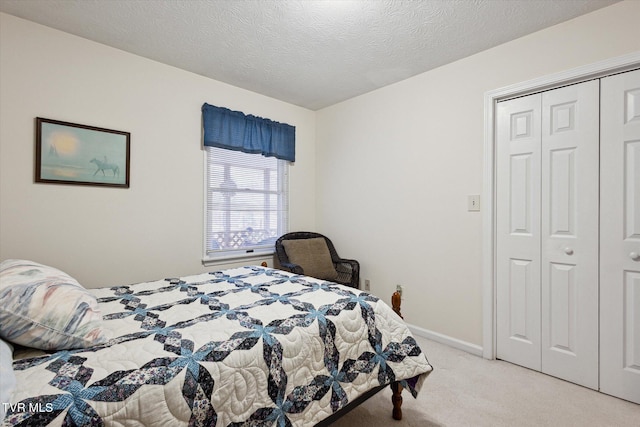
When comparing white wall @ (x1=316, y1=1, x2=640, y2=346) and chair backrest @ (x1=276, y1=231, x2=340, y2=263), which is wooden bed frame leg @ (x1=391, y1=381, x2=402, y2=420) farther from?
chair backrest @ (x1=276, y1=231, x2=340, y2=263)

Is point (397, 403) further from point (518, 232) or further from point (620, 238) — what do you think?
point (620, 238)

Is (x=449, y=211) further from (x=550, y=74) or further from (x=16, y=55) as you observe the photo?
(x=16, y=55)

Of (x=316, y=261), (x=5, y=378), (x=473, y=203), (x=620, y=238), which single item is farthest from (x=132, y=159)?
(x=620, y=238)

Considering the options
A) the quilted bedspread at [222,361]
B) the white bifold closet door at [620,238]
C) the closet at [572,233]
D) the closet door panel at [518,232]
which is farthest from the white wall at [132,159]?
the white bifold closet door at [620,238]

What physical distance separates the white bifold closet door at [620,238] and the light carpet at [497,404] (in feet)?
0.74

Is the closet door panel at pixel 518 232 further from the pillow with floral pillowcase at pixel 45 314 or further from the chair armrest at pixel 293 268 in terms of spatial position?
the pillow with floral pillowcase at pixel 45 314

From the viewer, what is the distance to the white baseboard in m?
2.69

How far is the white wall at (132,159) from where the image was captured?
7.29 ft

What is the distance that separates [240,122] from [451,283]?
2.70 m

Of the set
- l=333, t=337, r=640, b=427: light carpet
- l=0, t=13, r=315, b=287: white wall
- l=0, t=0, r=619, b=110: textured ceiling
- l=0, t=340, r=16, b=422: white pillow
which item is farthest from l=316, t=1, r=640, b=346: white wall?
l=0, t=340, r=16, b=422: white pillow

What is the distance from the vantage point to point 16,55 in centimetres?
221

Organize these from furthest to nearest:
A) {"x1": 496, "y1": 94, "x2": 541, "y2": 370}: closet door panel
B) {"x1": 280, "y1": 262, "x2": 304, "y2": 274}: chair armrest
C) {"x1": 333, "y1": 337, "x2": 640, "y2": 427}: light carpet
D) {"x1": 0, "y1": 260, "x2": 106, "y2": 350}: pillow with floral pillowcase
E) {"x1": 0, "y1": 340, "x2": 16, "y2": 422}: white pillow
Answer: {"x1": 280, "y1": 262, "x2": 304, "y2": 274}: chair armrest
{"x1": 496, "y1": 94, "x2": 541, "y2": 370}: closet door panel
{"x1": 333, "y1": 337, "x2": 640, "y2": 427}: light carpet
{"x1": 0, "y1": 260, "x2": 106, "y2": 350}: pillow with floral pillowcase
{"x1": 0, "y1": 340, "x2": 16, "y2": 422}: white pillow

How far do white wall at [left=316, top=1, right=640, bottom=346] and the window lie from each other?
78cm

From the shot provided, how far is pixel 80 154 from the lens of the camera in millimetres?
2465
